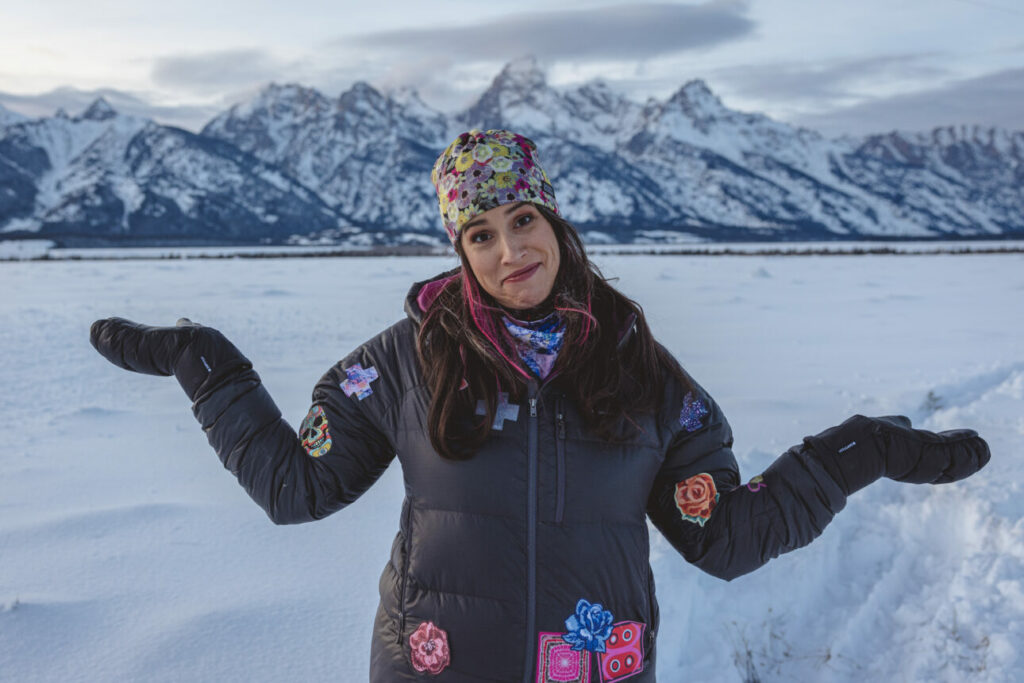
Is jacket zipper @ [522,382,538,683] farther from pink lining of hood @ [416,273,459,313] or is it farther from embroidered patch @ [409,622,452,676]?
pink lining of hood @ [416,273,459,313]

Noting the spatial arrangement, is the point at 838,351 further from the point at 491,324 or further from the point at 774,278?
the point at 774,278

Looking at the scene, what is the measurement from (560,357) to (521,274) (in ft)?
0.64

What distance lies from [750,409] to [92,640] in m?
4.27

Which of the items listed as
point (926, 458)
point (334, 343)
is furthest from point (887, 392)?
point (334, 343)

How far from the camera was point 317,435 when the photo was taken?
5.29 ft

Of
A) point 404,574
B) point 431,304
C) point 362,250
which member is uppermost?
point 362,250

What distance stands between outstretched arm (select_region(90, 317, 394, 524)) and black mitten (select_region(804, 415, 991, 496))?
1.02 meters

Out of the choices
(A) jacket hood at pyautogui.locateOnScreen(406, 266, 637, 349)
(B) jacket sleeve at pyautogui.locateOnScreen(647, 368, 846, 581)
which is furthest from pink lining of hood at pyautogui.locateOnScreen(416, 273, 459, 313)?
(B) jacket sleeve at pyautogui.locateOnScreen(647, 368, 846, 581)

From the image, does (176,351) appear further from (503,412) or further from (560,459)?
(560,459)

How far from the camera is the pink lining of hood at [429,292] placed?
166 cm

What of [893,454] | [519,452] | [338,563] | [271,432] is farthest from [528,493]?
[338,563]

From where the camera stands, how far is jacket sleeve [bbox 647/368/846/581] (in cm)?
160

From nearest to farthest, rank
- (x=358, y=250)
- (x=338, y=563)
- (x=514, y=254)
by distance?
(x=514, y=254)
(x=338, y=563)
(x=358, y=250)

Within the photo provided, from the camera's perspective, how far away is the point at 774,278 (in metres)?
19.1
